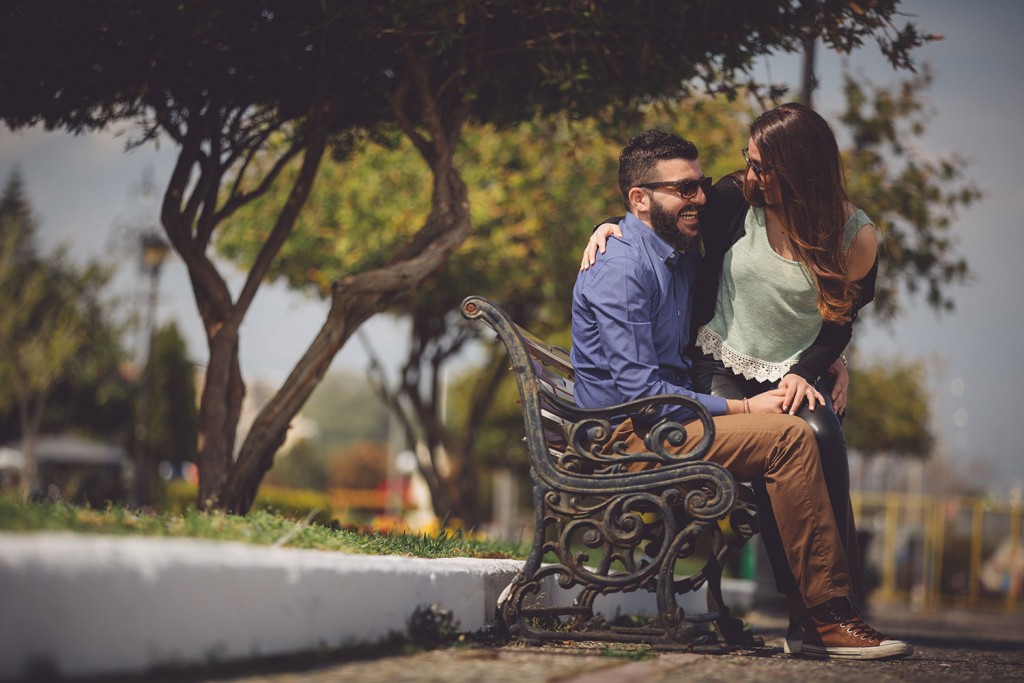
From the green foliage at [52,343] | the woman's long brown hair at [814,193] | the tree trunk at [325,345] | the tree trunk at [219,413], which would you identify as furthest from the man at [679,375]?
the green foliage at [52,343]

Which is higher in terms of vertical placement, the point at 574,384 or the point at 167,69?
the point at 167,69

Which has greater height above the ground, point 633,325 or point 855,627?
point 633,325

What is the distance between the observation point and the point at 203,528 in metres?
3.49

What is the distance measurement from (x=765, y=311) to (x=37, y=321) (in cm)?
3381

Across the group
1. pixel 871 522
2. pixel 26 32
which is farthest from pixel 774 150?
pixel 871 522

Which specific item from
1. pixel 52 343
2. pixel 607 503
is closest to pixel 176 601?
pixel 607 503

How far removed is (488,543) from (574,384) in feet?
5.60

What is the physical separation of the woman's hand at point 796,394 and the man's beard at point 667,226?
0.66 meters

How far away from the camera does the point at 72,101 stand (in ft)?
22.4

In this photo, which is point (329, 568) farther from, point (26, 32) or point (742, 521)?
point (26, 32)

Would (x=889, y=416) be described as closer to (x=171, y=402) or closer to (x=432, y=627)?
(x=171, y=402)

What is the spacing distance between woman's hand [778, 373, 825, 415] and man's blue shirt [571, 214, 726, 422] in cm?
25

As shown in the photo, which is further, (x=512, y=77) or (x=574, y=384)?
(x=512, y=77)

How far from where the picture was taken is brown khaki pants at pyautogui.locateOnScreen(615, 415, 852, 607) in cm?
402
